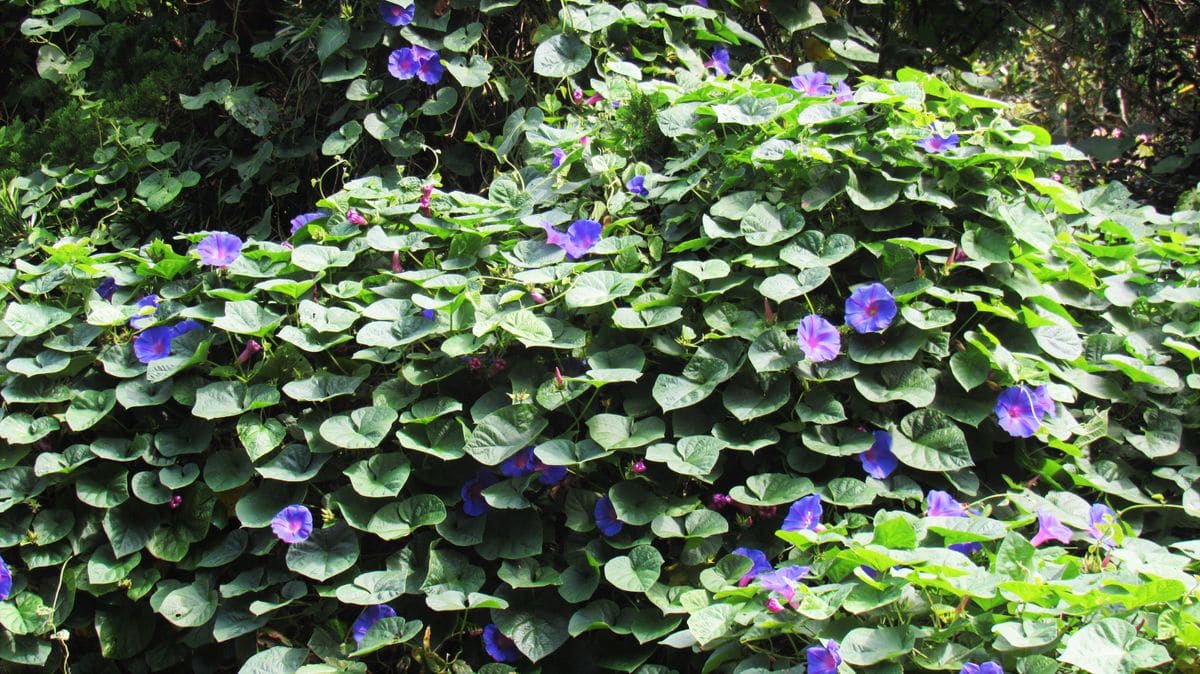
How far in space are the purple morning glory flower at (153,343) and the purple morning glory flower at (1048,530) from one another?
1775 mm

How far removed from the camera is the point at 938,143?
2223 mm

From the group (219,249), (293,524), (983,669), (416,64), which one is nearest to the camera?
(983,669)

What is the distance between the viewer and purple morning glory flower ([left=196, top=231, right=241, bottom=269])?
2.34m

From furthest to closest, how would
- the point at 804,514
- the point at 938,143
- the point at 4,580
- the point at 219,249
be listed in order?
1. the point at 219,249
2. the point at 938,143
3. the point at 4,580
4. the point at 804,514

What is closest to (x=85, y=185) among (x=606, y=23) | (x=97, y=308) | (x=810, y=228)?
(x=97, y=308)

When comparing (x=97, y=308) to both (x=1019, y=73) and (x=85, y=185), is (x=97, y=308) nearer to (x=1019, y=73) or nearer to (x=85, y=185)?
(x=85, y=185)

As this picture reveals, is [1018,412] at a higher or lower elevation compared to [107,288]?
higher

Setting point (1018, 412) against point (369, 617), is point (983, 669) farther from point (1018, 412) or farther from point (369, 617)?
point (369, 617)

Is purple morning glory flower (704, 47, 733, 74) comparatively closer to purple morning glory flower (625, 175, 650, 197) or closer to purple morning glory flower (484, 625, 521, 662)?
purple morning glory flower (625, 175, 650, 197)

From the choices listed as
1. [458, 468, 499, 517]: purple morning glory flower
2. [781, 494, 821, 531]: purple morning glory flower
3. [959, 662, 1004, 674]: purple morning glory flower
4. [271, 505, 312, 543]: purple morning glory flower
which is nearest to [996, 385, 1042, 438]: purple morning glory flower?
[781, 494, 821, 531]: purple morning glory flower

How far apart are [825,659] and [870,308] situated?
76 cm

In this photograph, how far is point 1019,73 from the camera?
605 cm

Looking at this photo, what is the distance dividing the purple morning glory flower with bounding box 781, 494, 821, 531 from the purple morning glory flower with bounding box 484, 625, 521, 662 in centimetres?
56

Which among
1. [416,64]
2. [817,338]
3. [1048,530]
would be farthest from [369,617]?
[416,64]
